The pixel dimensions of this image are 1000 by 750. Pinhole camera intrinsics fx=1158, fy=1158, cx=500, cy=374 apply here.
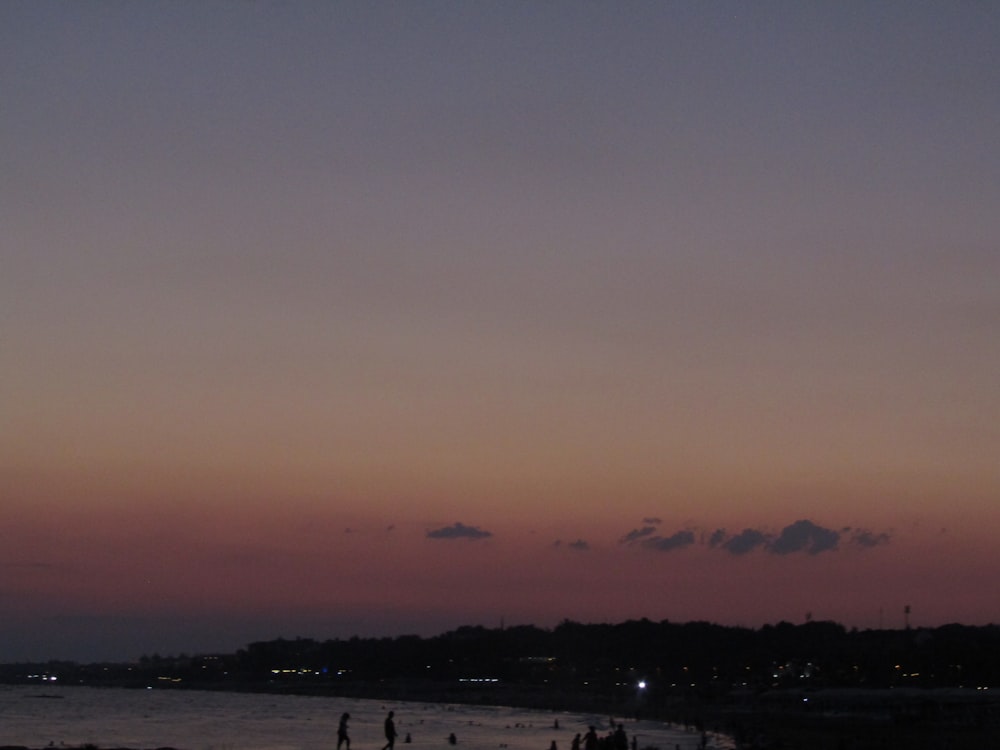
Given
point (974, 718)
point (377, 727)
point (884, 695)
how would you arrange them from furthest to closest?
point (884, 695)
point (377, 727)
point (974, 718)

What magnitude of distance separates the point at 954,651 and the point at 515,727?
80938mm

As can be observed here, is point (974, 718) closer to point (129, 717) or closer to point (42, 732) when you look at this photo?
point (42, 732)

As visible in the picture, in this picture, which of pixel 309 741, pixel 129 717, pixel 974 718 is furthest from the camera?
pixel 129 717

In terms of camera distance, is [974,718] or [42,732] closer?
[974,718]

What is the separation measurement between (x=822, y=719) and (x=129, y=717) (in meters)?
77.8

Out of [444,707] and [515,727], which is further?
[444,707]

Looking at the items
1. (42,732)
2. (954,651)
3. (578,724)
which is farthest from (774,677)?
(42,732)

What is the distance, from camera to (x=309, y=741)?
2869 inches

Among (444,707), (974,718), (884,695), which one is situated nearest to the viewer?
(974,718)

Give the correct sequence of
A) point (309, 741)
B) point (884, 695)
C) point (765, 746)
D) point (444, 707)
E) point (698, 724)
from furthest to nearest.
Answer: point (444, 707), point (884, 695), point (698, 724), point (309, 741), point (765, 746)

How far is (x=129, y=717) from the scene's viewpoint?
128 m

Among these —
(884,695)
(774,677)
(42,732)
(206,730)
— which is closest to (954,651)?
A: (774,677)

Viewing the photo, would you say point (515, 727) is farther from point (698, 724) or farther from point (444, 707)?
point (444, 707)

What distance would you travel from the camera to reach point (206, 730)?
94688 mm
